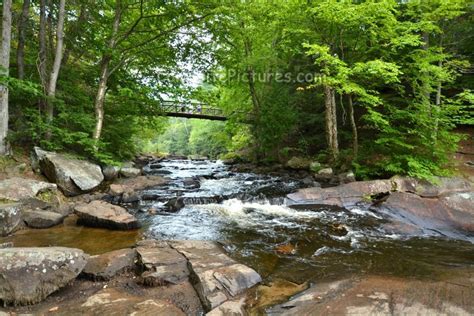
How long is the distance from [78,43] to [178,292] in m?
10.9

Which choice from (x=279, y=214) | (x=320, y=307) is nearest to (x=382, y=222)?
(x=279, y=214)

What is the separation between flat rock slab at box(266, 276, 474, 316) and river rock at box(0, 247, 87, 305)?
8.23 feet

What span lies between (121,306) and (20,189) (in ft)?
17.1

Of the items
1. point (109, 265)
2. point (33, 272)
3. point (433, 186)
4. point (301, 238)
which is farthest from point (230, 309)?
point (433, 186)

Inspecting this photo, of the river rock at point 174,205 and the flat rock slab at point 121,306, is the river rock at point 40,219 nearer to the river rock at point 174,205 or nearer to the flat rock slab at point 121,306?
the river rock at point 174,205

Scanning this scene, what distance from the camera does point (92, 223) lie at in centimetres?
638

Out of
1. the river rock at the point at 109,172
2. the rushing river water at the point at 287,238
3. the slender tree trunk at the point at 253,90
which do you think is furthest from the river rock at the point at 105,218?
the slender tree trunk at the point at 253,90

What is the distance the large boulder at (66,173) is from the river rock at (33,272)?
5190 millimetres

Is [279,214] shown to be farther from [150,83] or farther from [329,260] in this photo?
[150,83]

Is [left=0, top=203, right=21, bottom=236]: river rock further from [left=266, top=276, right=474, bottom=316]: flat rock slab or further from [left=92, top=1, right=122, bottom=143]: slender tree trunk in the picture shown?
[left=266, top=276, right=474, bottom=316]: flat rock slab

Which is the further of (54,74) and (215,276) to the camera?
(54,74)

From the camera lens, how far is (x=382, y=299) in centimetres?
334

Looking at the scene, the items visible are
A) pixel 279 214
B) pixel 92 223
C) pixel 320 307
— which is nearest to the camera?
pixel 320 307

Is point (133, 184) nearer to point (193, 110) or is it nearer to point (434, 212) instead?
point (434, 212)
